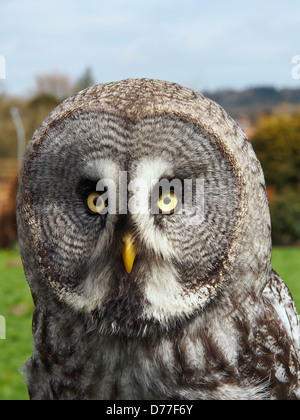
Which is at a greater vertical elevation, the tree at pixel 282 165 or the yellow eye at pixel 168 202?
the tree at pixel 282 165

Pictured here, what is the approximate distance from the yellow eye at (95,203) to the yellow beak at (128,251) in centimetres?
12

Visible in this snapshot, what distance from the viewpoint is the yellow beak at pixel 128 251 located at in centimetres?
142

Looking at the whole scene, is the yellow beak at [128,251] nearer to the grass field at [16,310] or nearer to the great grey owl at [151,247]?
the great grey owl at [151,247]

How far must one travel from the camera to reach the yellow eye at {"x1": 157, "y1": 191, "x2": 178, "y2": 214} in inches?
56.7

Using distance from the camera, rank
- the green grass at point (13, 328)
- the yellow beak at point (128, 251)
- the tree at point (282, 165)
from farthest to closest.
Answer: the tree at point (282, 165), the green grass at point (13, 328), the yellow beak at point (128, 251)

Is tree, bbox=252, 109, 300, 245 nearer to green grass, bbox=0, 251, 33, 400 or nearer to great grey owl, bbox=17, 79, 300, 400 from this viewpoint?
green grass, bbox=0, 251, 33, 400

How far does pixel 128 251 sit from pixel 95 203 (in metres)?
0.19

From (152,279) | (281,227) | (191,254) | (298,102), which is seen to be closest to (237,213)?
(191,254)

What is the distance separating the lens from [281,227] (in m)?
10.2

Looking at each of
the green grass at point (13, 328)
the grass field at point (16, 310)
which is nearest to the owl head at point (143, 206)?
the grass field at point (16, 310)

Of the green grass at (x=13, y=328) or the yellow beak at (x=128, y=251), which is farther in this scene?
the green grass at (x=13, y=328)

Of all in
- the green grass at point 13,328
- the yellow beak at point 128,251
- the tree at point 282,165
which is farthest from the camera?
the tree at point 282,165

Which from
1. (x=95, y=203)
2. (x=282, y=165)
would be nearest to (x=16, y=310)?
(x=95, y=203)

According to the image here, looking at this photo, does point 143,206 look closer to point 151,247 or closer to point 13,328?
point 151,247
